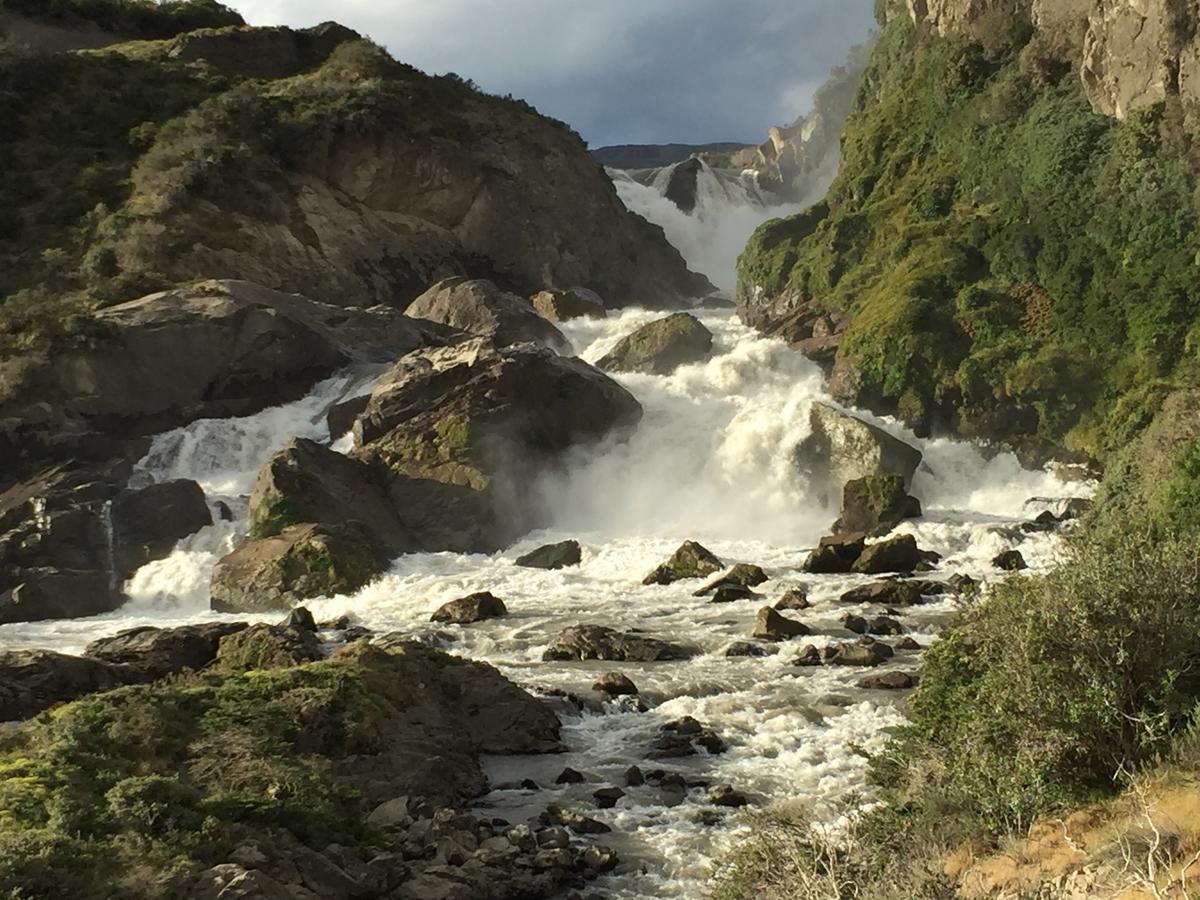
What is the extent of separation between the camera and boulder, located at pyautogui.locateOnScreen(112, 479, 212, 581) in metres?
31.6

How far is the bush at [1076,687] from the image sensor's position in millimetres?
7676

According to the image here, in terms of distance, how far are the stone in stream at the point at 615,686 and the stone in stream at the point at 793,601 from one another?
260 inches

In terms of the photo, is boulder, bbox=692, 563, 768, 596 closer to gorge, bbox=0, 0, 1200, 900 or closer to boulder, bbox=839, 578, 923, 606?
gorge, bbox=0, 0, 1200, 900

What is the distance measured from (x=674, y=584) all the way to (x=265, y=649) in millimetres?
12010

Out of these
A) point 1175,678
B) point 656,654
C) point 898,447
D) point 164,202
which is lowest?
point 656,654

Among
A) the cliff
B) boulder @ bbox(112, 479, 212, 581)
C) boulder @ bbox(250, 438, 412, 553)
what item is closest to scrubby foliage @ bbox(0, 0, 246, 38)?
the cliff

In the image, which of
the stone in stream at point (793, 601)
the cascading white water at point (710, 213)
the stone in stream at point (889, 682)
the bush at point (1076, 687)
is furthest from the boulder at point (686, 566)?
the cascading white water at point (710, 213)

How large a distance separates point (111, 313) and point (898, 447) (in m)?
29.4

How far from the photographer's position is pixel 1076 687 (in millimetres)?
8062

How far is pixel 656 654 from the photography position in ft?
63.0

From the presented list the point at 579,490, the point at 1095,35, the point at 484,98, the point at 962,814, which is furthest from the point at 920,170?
the point at 962,814

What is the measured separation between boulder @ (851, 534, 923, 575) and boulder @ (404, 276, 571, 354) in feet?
75.9

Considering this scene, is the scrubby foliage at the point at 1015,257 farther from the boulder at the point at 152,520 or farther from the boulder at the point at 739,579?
the boulder at the point at 152,520

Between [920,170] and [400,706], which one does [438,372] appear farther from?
[920,170]
